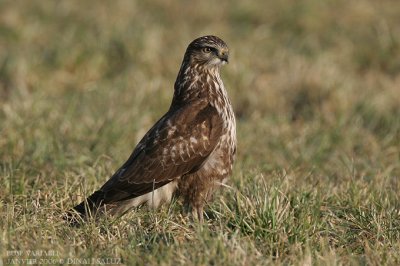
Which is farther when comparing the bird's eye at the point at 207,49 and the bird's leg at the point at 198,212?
the bird's eye at the point at 207,49

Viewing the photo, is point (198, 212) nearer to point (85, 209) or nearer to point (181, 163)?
point (181, 163)

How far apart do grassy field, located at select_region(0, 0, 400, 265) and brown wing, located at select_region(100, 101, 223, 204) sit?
28cm

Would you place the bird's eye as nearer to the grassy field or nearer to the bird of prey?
the bird of prey

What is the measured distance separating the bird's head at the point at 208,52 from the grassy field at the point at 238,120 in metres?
1.03

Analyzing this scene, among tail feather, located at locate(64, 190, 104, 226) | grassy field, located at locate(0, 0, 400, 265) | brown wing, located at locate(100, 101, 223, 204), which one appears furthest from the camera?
brown wing, located at locate(100, 101, 223, 204)

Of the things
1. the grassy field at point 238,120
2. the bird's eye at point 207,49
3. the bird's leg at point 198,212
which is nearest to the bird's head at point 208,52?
the bird's eye at point 207,49

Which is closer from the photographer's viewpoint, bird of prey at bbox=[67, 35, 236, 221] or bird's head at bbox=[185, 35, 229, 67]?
bird of prey at bbox=[67, 35, 236, 221]

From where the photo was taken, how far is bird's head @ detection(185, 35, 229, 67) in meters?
6.88

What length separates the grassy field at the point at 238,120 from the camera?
5.50 m

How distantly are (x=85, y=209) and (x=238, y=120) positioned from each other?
4.45m

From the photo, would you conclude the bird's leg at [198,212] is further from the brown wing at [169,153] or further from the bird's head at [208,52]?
the bird's head at [208,52]

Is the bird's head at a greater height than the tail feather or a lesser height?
greater

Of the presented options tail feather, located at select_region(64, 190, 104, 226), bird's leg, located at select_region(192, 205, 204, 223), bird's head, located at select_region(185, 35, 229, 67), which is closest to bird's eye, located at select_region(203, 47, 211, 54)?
bird's head, located at select_region(185, 35, 229, 67)

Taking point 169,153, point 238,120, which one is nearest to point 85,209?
point 169,153
